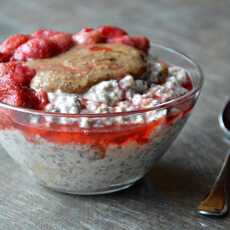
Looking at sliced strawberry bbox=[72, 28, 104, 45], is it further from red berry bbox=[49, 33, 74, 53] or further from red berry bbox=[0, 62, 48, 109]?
red berry bbox=[0, 62, 48, 109]

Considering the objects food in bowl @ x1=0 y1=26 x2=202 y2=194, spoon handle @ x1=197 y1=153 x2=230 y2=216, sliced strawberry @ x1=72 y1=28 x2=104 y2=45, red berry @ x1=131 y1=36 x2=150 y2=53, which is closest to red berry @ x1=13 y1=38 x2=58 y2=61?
food in bowl @ x1=0 y1=26 x2=202 y2=194

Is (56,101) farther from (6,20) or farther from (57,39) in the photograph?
(6,20)

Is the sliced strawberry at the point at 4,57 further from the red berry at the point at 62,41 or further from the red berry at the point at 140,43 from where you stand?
the red berry at the point at 140,43

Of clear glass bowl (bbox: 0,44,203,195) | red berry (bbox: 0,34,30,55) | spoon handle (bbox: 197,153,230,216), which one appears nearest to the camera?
clear glass bowl (bbox: 0,44,203,195)

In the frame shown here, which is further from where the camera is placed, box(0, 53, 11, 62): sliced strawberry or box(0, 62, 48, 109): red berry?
box(0, 53, 11, 62): sliced strawberry

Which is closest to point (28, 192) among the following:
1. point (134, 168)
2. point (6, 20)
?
point (134, 168)

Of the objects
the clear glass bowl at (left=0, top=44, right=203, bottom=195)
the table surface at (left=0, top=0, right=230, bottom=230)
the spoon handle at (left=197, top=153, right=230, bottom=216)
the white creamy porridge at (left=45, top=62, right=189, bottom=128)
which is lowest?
the table surface at (left=0, top=0, right=230, bottom=230)
